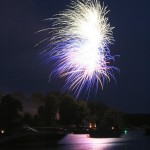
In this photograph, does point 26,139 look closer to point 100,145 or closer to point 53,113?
point 100,145

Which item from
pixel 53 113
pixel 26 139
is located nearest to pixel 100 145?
pixel 26 139

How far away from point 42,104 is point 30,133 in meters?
63.3

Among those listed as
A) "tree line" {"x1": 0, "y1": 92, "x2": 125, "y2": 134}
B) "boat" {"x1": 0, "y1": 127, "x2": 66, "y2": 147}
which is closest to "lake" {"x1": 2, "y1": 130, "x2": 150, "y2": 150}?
"boat" {"x1": 0, "y1": 127, "x2": 66, "y2": 147}

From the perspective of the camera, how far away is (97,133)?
3167 inches

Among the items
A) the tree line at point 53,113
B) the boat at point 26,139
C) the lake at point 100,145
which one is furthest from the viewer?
the tree line at point 53,113

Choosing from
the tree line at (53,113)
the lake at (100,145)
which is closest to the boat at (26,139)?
the lake at (100,145)

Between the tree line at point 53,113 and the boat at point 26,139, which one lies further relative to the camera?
Answer: the tree line at point 53,113

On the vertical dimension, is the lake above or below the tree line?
below

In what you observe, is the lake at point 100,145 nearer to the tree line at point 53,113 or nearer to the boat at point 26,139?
the boat at point 26,139

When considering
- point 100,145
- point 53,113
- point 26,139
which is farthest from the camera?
point 53,113

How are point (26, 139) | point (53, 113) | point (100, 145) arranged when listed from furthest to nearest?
point (53, 113) < point (100, 145) < point (26, 139)

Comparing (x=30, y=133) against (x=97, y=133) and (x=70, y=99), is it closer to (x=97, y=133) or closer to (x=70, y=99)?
(x=97, y=133)

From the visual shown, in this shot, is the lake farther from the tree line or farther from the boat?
the tree line

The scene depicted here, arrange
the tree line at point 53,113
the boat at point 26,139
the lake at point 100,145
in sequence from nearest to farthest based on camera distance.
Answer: the lake at point 100,145, the boat at point 26,139, the tree line at point 53,113
